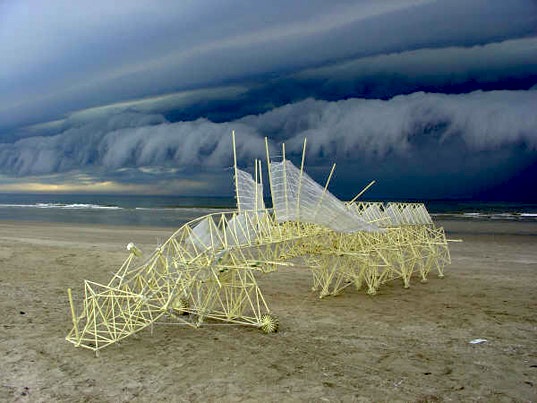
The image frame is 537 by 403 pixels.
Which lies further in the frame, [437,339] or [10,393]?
[437,339]

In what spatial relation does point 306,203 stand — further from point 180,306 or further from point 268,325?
point 180,306

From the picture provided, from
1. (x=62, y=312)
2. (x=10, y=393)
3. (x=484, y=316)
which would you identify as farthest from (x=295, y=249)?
(x=10, y=393)

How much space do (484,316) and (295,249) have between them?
4324 mm

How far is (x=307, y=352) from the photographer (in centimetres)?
769

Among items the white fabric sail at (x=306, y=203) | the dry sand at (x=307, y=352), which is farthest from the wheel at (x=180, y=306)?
the white fabric sail at (x=306, y=203)

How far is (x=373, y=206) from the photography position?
13539 millimetres

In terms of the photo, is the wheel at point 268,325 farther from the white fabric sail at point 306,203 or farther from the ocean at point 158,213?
the ocean at point 158,213

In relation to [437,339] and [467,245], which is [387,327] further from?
[467,245]

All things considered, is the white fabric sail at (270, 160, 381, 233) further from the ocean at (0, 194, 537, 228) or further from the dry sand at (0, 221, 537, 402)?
the ocean at (0, 194, 537, 228)

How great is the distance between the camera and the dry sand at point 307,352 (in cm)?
626

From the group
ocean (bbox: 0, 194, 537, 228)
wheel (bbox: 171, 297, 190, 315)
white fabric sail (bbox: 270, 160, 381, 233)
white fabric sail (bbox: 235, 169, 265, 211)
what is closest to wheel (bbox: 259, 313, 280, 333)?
wheel (bbox: 171, 297, 190, 315)

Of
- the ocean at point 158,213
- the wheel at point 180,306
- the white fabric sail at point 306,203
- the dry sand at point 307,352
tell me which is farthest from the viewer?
the ocean at point 158,213

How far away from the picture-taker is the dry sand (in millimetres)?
6258

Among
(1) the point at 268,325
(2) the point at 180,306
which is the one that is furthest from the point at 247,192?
(1) the point at 268,325
